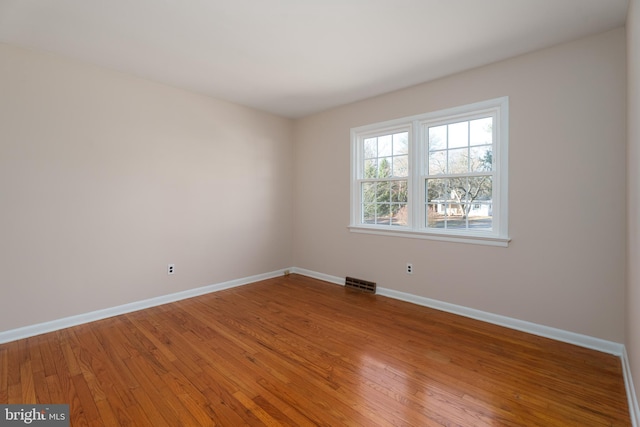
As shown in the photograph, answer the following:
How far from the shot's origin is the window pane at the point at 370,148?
4.17 metres

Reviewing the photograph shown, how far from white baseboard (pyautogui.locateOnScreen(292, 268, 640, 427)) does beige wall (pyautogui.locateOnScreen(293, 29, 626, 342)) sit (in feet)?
0.18

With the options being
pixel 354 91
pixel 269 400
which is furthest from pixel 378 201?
pixel 269 400

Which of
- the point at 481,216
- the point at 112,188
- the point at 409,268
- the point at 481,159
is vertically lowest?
the point at 409,268

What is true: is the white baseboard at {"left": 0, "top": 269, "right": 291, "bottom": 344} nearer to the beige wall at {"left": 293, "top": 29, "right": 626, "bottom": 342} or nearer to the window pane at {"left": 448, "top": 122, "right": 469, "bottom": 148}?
the beige wall at {"left": 293, "top": 29, "right": 626, "bottom": 342}

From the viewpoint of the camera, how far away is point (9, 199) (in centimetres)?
265

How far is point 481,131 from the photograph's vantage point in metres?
3.20

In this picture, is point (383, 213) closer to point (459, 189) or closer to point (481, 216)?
point (459, 189)

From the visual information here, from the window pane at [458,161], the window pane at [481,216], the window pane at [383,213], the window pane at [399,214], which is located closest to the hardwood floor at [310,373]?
the window pane at [481,216]

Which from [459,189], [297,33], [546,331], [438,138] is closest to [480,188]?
[459,189]

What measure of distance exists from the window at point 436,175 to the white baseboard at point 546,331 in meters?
0.76

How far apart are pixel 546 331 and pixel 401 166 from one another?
227cm

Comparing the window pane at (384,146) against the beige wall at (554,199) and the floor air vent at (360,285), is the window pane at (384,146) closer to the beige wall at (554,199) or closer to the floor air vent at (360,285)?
the beige wall at (554,199)

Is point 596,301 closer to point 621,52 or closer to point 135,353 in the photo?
point 621,52

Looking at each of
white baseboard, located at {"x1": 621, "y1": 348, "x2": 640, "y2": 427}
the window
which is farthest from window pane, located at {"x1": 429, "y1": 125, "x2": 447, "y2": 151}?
white baseboard, located at {"x1": 621, "y1": 348, "x2": 640, "y2": 427}
